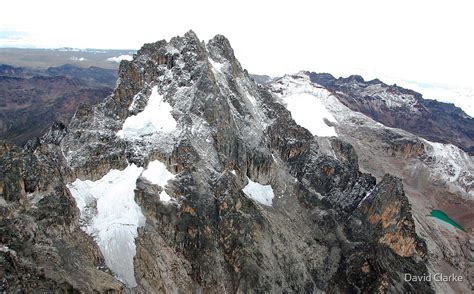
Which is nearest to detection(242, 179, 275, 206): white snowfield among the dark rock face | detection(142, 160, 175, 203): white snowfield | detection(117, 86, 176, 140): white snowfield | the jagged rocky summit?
the jagged rocky summit

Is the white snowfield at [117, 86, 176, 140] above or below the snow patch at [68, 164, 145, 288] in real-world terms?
above

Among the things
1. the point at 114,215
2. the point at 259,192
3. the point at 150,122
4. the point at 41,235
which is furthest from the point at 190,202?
the point at 41,235

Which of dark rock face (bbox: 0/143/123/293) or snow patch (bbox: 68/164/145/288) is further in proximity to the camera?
snow patch (bbox: 68/164/145/288)

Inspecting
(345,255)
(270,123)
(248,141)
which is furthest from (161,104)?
(345,255)

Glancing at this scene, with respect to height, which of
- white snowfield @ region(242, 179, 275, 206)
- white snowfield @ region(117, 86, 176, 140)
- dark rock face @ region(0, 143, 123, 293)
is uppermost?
white snowfield @ region(117, 86, 176, 140)

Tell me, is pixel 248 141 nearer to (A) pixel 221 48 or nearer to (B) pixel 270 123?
(B) pixel 270 123

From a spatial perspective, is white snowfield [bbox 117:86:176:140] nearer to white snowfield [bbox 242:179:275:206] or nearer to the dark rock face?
the dark rock face
